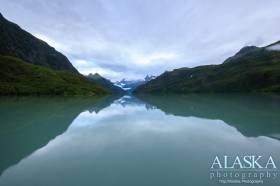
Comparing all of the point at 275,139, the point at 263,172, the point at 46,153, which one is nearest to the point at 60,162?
the point at 46,153

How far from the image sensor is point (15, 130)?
23.6 metres

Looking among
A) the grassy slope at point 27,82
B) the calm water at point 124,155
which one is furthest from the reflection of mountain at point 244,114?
the grassy slope at point 27,82

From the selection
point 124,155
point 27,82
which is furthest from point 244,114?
point 27,82

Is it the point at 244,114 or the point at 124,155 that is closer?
the point at 124,155

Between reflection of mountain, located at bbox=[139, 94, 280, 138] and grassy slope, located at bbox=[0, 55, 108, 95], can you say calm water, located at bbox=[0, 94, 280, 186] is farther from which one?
grassy slope, located at bbox=[0, 55, 108, 95]

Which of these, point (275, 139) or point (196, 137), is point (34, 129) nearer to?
point (196, 137)

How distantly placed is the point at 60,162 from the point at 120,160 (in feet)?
10.8

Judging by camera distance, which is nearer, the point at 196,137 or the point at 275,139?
the point at 275,139

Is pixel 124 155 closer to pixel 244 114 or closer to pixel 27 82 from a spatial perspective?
pixel 244 114

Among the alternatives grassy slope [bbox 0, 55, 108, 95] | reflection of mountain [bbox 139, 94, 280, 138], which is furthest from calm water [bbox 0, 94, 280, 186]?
grassy slope [bbox 0, 55, 108, 95]

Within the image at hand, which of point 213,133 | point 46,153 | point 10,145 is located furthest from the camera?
point 213,133

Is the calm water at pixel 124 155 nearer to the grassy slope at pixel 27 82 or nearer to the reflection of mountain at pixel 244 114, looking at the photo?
the reflection of mountain at pixel 244 114

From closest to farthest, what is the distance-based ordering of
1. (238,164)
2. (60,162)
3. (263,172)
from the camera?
(263,172) → (238,164) → (60,162)

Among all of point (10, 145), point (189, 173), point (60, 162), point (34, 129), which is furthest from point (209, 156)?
point (34, 129)
